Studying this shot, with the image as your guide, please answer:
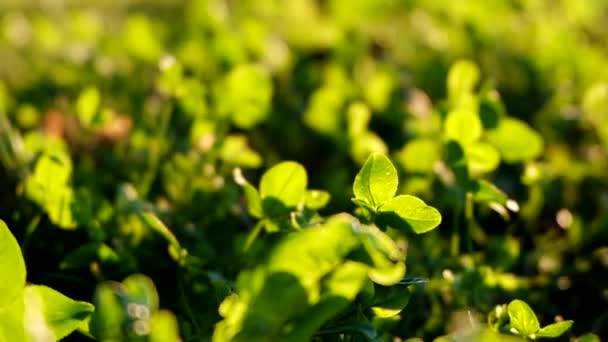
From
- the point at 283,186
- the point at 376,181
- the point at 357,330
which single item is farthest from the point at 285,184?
the point at 357,330

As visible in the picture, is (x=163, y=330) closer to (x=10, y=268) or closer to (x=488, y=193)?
(x=10, y=268)

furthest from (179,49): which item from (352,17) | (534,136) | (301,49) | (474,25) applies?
(534,136)

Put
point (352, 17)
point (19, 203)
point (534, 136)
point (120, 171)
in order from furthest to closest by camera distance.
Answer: point (352, 17), point (120, 171), point (534, 136), point (19, 203)

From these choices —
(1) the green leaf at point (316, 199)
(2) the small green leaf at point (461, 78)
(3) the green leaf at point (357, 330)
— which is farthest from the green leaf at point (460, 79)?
(3) the green leaf at point (357, 330)

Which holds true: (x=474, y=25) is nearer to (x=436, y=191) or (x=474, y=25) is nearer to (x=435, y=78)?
(x=435, y=78)

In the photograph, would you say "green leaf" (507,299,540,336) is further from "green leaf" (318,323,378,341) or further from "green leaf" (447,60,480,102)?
"green leaf" (447,60,480,102)

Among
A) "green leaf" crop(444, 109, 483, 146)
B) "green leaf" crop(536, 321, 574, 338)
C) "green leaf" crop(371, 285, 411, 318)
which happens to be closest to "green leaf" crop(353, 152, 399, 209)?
"green leaf" crop(371, 285, 411, 318)

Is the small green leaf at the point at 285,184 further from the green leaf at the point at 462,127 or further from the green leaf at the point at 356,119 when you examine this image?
the green leaf at the point at 356,119
